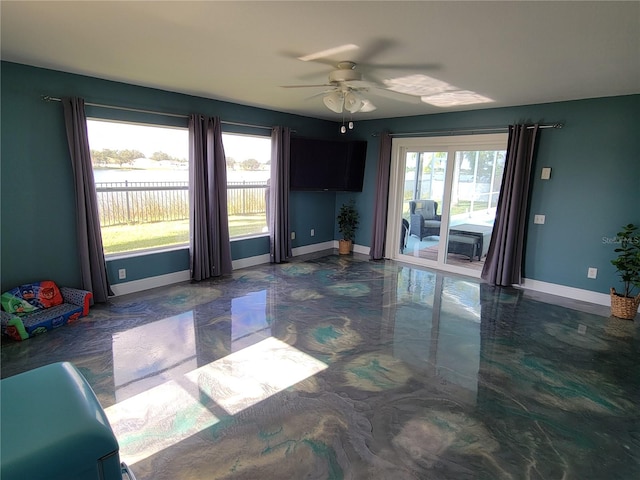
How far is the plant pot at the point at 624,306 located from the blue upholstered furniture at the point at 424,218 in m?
2.47

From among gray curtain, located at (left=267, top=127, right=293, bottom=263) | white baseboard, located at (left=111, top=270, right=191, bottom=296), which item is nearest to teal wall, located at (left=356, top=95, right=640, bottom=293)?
gray curtain, located at (left=267, top=127, right=293, bottom=263)

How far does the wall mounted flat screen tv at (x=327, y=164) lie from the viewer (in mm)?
6074

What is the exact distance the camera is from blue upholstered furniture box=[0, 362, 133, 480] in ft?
3.43

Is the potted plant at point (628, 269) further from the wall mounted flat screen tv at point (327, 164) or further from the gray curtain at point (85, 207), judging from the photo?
the gray curtain at point (85, 207)

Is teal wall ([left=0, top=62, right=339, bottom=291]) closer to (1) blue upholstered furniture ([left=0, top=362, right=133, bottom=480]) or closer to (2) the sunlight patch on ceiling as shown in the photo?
(2) the sunlight patch on ceiling

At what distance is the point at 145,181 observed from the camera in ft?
15.1

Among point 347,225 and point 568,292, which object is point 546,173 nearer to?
point 568,292

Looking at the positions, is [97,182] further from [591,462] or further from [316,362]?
[591,462]

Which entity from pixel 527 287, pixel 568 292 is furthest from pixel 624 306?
pixel 527 287

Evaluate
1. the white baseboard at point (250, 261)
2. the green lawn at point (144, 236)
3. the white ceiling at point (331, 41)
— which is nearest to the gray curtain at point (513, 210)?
the white ceiling at point (331, 41)

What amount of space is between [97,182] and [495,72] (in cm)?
428

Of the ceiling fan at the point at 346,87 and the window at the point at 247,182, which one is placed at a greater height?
the ceiling fan at the point at 346,87

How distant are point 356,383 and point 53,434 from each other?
6.76 feet

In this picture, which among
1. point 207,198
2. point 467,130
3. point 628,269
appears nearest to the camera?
point 628,269
